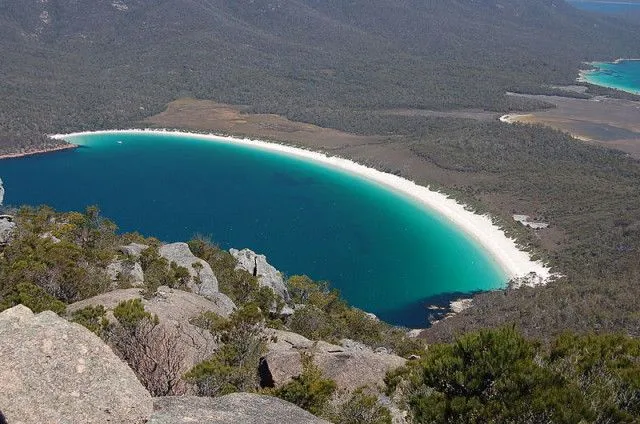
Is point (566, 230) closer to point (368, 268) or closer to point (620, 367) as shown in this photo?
point (368, 268)

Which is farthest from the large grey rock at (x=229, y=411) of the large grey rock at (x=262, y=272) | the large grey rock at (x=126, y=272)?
the large grey rock at (x=262, y=272)

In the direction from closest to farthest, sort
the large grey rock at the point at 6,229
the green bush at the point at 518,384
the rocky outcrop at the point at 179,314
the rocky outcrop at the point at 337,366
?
the green bush at the point at 518,384, the rocky outcrop at the point at 337,366, the rocky outcrop at the point at 179,314, the large grey rock at the point at 6,229

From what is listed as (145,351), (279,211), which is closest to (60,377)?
(145,351)

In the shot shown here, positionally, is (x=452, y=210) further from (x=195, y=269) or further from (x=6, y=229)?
(x=6, y=229)

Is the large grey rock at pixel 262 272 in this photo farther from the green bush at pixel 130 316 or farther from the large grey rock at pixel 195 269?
the green bush at pixel 130 316

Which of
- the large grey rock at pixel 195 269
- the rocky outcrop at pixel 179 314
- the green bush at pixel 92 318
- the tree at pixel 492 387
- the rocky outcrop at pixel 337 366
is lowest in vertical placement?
the large grey rock at pixel 195 269
